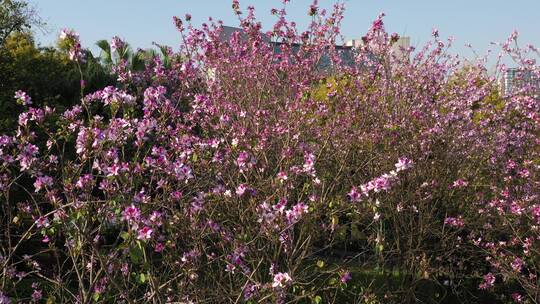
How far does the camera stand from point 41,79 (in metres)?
7.98

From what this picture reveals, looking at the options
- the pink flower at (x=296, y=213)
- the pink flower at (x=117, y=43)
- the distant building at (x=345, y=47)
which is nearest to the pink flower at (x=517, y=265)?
the pink flower at (x=296, y=213)

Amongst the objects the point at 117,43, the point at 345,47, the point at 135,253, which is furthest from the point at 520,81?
the point at 135,253

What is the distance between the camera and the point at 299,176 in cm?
526

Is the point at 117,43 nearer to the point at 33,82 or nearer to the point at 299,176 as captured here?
the point at 299,176

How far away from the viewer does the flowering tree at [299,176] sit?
160 inches

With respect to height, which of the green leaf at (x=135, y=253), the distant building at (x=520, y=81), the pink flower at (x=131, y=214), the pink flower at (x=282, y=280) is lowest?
the pink flower at (x=282, y=280)

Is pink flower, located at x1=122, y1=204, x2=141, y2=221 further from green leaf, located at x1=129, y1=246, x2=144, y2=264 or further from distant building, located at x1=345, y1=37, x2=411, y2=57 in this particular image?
distant building, located at x1=345, y1=37, x2=411, y2=57

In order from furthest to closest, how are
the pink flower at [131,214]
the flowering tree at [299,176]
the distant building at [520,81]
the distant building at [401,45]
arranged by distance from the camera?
1. the distant building at [401,45]
2. the distant building at [520,81]
3. the flowering tree at [299,176]
4. the pink flower at [131,214]

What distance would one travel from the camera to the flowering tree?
4.06 metres

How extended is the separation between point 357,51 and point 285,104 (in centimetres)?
258

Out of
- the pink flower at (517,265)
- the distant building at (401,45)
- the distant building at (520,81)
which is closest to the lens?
the pink flower at (517,265)

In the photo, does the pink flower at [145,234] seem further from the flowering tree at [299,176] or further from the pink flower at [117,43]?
the pink flower at [117,43]

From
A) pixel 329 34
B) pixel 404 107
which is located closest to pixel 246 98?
pixel 329 34

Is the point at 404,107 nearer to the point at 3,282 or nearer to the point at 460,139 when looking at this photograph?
the point at 460,139
